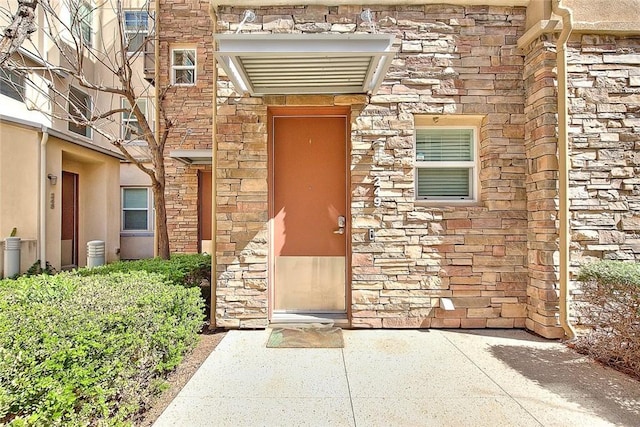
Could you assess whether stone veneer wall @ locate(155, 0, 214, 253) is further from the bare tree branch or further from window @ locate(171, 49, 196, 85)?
the bare tree branch

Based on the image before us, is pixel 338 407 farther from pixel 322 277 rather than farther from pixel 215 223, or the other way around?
pixel 215 223

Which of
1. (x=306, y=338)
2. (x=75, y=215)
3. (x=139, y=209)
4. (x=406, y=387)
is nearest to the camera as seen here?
(x=406, y=387)

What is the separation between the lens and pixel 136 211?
12.3 metres

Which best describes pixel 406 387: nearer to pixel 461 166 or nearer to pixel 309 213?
pixel 309 213

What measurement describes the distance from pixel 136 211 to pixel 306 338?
34.1ft

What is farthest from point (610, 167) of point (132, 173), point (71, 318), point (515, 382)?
point (132, 173)

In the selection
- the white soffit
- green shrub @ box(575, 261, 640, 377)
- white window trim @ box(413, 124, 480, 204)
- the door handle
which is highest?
the white soffit

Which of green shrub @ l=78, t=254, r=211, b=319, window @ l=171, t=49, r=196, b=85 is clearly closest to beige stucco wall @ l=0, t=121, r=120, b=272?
window @ l=171, t=49, r=196, b=85

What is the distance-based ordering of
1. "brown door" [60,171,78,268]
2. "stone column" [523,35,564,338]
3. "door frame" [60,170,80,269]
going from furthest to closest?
"door frame" [60,170,80,269], "brown door" [60,171,78,268], "stone column" [523,35,564,338]

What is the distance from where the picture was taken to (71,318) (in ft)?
8.02

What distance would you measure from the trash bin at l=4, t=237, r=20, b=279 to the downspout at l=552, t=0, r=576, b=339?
10179 millimetres

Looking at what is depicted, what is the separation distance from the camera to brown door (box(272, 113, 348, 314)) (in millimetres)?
4848

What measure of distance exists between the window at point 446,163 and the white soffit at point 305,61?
1106 mm

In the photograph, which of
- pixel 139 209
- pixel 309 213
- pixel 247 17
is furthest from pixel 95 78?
pixel 309 213
